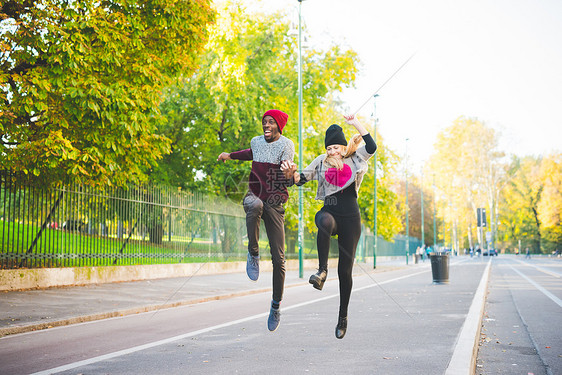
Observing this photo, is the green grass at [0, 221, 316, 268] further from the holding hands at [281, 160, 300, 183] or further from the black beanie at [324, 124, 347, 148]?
the holding hands at [281, 160, 300, 183]

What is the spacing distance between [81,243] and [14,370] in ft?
41.1

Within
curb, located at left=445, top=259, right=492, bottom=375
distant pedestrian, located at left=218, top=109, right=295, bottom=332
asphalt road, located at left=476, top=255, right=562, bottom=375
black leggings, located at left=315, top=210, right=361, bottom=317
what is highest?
distant pedestrian, located at left=218, top=109, right=295, bottom=332

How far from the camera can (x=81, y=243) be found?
19.3m

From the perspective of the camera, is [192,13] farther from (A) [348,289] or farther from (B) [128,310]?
(A) [348,289]

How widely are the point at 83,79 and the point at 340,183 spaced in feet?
39.0

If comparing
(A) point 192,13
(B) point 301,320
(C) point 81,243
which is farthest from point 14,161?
(B) point 301,320

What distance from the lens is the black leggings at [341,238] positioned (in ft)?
12.3

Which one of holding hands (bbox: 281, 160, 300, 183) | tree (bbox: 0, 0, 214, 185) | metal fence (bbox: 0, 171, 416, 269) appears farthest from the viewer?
metal fence (bbox: 0, 171, 416, 269)

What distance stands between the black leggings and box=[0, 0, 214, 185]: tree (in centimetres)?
1124

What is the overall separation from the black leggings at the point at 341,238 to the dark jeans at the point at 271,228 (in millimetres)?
262

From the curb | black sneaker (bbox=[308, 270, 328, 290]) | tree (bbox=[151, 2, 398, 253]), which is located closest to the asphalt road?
the curb

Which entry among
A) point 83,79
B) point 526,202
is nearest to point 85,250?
point 83,79

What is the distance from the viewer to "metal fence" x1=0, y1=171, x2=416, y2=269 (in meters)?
16.4

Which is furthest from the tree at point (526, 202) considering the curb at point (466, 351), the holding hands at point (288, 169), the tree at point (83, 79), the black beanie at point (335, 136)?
the holding hands at point (288, 169)
